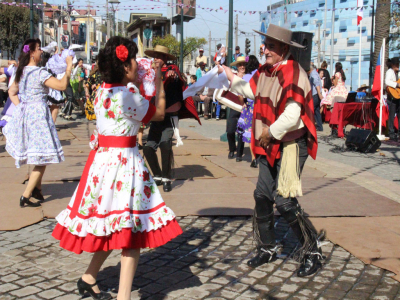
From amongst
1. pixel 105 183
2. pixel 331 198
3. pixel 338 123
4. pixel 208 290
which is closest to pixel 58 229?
pixel 105 183

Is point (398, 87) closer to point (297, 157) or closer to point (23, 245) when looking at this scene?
point (297, 157)

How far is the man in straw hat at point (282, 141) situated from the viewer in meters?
3.84

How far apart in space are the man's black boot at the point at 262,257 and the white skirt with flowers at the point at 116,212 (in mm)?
1035

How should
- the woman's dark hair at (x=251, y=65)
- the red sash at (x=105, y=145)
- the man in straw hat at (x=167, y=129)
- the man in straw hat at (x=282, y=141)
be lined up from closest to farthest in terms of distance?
the red sash at (x=105, y=145) < the man in straw hat at (x=282, y=141) < the man in straw hat at (x=167, y=129) < the woman's dark hair at (x=251, y=65)

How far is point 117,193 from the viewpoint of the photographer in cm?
323

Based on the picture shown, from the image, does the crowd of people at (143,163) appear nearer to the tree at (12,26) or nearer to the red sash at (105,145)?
the red sash at (105,145)

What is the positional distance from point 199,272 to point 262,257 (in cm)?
54

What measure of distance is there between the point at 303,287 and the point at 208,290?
2.30ft

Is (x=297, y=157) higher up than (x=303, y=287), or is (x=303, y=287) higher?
(x=297, y=157)

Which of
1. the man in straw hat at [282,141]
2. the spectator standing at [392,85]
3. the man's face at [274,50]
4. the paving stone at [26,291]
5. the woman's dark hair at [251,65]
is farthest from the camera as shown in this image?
the spectator standing at [392,85]

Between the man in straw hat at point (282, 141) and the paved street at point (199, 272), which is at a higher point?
the man in straw hat at point (282, 141)

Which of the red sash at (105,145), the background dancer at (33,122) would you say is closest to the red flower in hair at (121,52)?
the red sash at (105,145)

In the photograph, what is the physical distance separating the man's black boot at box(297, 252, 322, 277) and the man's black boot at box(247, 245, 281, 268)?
0.93 ft

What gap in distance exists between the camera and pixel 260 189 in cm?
407
